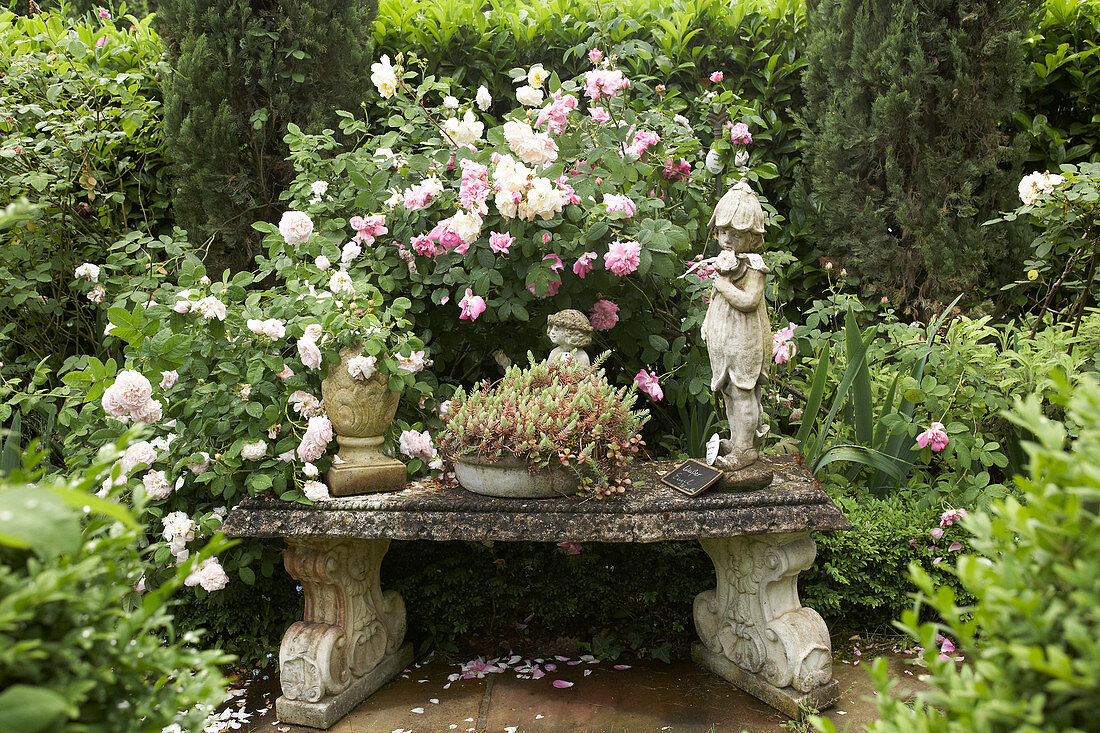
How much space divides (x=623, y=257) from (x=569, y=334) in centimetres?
38

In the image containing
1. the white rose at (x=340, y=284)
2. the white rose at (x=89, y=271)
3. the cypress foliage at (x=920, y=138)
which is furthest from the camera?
the cypress foliage at (x=920, y=138)

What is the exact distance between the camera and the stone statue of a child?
258cm

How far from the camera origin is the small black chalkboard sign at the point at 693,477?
2643 millimetres

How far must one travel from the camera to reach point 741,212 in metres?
2.58

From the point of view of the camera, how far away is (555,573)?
3.35 meters

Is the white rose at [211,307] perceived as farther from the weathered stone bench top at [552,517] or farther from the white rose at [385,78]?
the white rose at [385,78]

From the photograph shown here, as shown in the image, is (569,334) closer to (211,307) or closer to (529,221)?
(529,221)

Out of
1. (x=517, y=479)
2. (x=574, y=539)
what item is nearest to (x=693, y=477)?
(x=574, y=539)

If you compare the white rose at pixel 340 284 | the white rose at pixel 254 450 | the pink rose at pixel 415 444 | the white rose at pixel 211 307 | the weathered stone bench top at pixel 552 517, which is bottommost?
the weathered stone bench top at pixel 552 517

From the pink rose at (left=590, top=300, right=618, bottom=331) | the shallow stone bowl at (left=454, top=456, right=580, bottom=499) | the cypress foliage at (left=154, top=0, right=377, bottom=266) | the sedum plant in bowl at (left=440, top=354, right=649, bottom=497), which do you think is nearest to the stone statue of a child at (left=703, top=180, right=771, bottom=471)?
the sedum plant in bowl at (left=440, top=354, right=649, bottom=497)

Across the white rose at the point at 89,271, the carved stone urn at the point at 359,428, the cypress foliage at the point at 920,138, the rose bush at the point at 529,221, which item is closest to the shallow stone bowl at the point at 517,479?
the carved stone urn at the point at 359,428

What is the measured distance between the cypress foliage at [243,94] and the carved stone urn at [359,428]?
1.45 m

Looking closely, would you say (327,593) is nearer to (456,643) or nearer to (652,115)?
(456,643)

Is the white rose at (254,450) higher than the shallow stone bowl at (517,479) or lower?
higher
